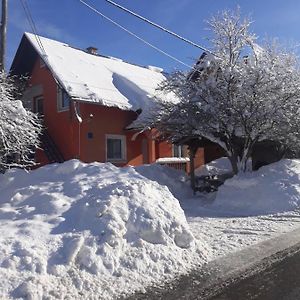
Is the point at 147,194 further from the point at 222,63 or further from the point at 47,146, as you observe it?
the point at 47,146

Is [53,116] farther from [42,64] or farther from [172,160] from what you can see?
[172,160]

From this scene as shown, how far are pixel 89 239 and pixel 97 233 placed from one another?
228 mm

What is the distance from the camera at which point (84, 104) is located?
60.0 feet

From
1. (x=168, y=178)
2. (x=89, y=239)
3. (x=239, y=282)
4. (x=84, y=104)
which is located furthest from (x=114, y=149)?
(x=239, y=282)

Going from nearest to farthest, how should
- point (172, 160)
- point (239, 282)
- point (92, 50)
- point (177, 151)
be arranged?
point (239, 282), point (172, 160), point (177, 151), point (92, 50)

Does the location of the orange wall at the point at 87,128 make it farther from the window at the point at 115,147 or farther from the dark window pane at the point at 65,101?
the dark window pane at the point at 65,101

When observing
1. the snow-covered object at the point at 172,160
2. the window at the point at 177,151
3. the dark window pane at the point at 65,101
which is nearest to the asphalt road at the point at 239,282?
the dark window pane at the point at 65,101

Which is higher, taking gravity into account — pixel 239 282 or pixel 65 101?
pixel 65 101

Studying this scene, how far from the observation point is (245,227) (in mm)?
9562

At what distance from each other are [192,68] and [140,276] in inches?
434

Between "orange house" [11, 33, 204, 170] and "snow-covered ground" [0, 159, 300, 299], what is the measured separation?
7.99m

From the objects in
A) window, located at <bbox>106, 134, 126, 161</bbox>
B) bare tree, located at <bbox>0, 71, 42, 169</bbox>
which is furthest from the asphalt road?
window, located at <bbox>106, 134, 126, 161</bbox>

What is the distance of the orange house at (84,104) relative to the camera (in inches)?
719

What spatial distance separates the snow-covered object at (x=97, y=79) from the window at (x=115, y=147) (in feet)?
4.89
